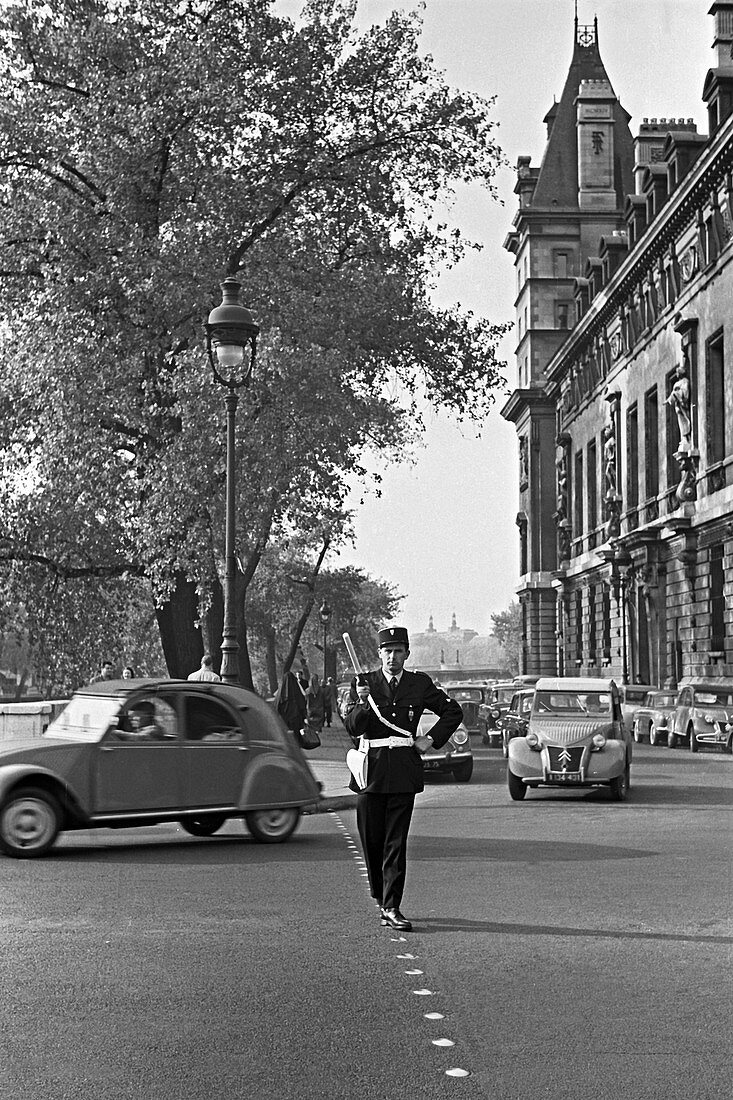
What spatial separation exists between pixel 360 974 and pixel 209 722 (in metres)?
7.08

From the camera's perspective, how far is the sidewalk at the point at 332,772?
66.5 feet

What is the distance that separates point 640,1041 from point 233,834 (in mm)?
9936

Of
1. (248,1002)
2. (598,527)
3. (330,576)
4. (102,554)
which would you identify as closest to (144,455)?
(102,554)

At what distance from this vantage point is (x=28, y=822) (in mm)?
14000

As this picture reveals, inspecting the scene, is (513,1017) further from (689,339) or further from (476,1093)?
(689,339)

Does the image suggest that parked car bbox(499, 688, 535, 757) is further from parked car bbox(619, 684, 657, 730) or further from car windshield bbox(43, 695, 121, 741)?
car windshield bbox(43, 695, 121, 741)

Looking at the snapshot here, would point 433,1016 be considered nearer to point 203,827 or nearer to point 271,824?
point 271,824

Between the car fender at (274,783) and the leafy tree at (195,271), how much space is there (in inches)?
450

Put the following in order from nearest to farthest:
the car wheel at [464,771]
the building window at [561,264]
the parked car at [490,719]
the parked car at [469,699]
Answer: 1. the car wheel at [464,771]
2. the parked car at [469,699]
3. the parked car at [490,719]
4. the building window at [561,264]

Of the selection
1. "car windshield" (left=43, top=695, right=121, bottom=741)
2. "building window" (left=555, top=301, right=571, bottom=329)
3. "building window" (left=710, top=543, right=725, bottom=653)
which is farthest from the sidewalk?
"building window" (left=555, top=301, right=571, bottom=329)

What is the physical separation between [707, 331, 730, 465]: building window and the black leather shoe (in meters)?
41.1

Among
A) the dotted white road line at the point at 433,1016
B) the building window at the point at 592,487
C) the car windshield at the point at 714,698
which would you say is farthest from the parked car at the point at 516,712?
the building window at the point at 592,487

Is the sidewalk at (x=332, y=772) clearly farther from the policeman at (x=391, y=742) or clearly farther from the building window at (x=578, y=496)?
the building window at (x=578, y=496)

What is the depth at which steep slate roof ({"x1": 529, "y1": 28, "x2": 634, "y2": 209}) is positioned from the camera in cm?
9362
